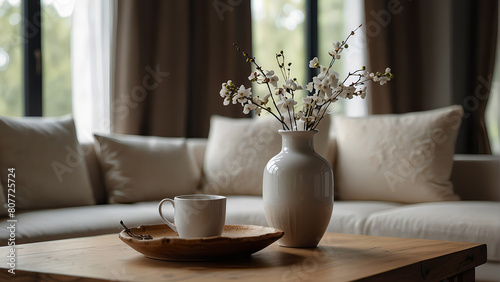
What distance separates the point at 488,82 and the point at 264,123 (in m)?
1.79

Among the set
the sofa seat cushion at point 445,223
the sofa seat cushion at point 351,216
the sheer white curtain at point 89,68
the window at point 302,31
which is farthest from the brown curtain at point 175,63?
the sofa seat cushion at point 445,223

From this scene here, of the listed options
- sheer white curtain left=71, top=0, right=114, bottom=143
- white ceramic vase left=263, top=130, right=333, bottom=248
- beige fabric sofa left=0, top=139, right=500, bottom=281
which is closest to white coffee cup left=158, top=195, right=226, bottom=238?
white ceramic vase left=263, top=130, right=333, bottom=248

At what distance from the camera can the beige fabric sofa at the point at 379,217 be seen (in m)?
2.10

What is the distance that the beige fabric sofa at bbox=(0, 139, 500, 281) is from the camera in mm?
2102

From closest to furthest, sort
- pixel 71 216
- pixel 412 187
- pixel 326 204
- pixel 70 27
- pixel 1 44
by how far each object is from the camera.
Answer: pixel 326 204
pixel 71 216
pixel 412 187
pixel 1 44
pixel 70 27

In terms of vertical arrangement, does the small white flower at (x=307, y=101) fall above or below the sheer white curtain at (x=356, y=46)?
below

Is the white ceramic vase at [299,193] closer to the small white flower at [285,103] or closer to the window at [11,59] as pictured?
the small white flower at [285,103]

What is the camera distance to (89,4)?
11.0 feet

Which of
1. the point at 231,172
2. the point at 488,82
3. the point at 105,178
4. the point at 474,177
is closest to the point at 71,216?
the point at 105,178

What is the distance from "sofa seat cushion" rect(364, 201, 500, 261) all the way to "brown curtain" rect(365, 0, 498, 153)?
5.77 feet

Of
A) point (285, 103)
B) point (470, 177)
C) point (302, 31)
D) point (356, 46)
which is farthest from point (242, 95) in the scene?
point (302, 31)

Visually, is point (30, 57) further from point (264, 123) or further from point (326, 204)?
point (326, 204)

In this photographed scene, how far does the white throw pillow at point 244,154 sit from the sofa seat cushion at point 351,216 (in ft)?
1.55

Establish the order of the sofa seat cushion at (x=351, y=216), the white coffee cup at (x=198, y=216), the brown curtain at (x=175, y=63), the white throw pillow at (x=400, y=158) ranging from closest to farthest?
the white coffee cup at (x=198, y=216) < the sofa seat cushion at (x=351, y=216) < the white throw pillow at (x=400, y=158) < the brown curtain at (x=175, y=63)
